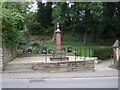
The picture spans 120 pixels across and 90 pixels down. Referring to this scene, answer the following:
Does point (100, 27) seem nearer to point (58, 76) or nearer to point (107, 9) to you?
point (107, 9)

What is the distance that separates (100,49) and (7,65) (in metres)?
15.6

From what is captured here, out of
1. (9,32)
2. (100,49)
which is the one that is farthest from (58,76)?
(100,49)

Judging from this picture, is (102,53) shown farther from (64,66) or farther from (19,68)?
(19,68)

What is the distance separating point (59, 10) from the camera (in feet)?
72.2

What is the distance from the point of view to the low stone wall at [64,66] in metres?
12.1

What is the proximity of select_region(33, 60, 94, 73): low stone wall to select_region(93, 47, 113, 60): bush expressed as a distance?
39.8 feet

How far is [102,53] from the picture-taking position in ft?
82.8

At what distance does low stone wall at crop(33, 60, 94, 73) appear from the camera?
1215cm

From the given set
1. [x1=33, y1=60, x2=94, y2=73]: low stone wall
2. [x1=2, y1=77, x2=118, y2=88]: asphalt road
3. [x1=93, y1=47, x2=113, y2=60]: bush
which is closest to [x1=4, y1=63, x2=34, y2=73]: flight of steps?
[x1=33, y1=60, x2=94, y2=73]: low stone wall

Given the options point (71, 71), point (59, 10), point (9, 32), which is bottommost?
point (71, 71)

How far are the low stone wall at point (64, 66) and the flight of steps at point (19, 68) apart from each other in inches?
16.5

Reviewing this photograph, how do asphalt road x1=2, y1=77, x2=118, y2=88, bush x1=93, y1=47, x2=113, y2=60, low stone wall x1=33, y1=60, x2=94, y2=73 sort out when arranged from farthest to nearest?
bush x1=93, y1=47, x2=113, y2=60 → low stone wall x1=33, y1=60, x2=94, y2=73 → asphalt road x1=2, y1=77, x2=118, y2=88

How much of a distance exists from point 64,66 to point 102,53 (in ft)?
46.1

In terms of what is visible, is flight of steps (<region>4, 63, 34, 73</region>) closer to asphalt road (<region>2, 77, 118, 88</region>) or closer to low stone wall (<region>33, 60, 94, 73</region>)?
low stone wall (<region>33, 60, 94, 73</region>)
